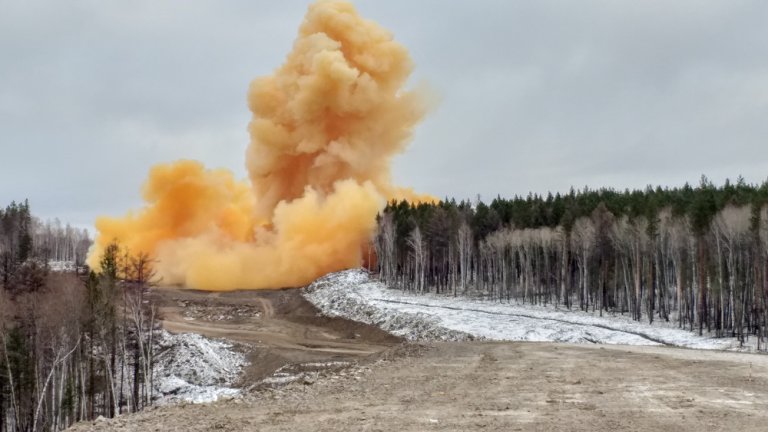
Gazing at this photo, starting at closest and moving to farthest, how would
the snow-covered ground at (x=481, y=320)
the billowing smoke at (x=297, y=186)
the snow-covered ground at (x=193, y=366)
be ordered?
the snow-covered ground at (x=193, y=366) < the snow-covered ground at (x=481, y=320) < the billowing smoke at (x=297, y=186)

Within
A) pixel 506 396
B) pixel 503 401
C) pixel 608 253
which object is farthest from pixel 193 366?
pixel 608 253

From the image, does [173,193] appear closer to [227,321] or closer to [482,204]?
[227,321]

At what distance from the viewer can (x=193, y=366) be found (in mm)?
47406

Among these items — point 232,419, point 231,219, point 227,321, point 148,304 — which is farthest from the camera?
point 231,219

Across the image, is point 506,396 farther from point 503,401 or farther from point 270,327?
point 270,327

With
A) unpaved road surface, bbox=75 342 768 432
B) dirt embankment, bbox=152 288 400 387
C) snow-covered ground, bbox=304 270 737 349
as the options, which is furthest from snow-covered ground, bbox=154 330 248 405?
unpaved road surface, bbox=75 342 768 432

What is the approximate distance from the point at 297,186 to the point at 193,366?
59.3 meters

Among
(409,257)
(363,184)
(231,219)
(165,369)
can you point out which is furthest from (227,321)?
(231,219)

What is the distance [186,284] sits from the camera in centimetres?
9744

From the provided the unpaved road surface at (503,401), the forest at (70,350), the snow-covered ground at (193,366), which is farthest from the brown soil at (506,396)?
the forest at (70,350)

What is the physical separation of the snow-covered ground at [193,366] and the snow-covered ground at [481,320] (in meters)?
14.8

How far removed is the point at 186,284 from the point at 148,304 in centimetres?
5158

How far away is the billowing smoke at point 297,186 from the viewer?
9312cm

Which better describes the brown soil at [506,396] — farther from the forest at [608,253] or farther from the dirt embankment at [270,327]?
the forest at [608,253]
